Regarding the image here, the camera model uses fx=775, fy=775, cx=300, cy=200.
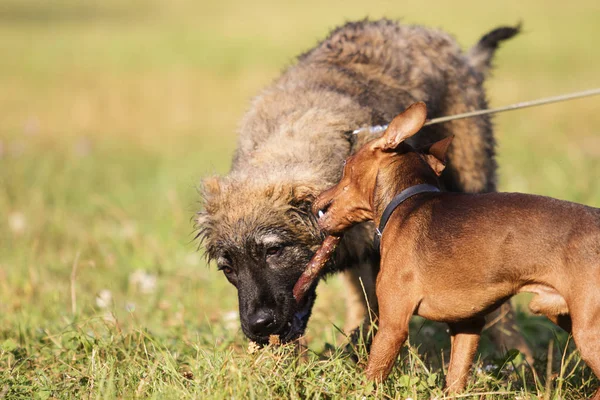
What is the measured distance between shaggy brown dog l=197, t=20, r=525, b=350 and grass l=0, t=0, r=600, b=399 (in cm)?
39

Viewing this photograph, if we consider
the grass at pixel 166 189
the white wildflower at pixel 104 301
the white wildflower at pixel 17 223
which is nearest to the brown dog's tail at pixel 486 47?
the grass at pixel 166 189

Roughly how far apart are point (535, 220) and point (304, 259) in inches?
66.8

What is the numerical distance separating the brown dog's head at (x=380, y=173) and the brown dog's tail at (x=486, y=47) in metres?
3.11

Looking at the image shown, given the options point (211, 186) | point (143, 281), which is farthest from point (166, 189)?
point (211, 186)

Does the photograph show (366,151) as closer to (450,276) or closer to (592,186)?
(450,276)

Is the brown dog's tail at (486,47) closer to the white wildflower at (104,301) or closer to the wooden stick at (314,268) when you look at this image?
the wooden stick at (314,268)

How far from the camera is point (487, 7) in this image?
30.4 meters

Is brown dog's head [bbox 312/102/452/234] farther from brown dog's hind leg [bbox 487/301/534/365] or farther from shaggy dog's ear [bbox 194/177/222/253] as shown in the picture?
brown dog's hind leg [bbox 487/301/534/365]

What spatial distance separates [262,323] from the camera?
4.12 metres

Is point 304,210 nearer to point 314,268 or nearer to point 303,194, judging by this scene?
point 303,194

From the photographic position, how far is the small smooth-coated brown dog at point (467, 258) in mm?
3080

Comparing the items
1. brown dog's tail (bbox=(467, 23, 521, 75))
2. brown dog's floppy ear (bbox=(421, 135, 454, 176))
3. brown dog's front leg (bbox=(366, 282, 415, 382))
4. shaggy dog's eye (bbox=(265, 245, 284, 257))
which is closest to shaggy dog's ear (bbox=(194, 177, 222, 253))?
shaggy dog's eye (bbox=(265, 245, 284, 257))

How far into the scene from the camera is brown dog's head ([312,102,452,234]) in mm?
3641

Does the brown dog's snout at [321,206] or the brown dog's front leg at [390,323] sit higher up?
the brown dog's snout at [321,206]
